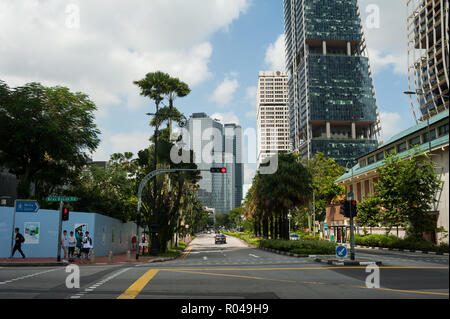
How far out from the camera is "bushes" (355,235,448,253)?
103 ft

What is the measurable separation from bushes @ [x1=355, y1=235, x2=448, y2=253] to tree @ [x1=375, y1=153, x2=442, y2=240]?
39.3 inches

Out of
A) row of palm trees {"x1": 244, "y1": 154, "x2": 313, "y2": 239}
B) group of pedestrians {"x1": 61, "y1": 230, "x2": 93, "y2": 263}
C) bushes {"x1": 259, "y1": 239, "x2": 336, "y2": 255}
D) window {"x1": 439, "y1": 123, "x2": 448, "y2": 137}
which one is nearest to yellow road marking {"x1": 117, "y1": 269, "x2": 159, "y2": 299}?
window {"x1": 439, "y1": 123, "x2": 448, "y2": 137}

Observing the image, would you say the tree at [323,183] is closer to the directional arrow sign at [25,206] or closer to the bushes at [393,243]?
the bushes at [393,243]

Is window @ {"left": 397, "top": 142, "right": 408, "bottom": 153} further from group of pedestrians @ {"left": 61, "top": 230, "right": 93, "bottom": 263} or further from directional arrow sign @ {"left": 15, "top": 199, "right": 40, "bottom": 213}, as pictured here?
directional arrow sign @ {"left": 15, "top": 199, "right": 40, "bottom": 213}

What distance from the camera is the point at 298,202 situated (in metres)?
39.2

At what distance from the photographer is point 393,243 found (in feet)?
125

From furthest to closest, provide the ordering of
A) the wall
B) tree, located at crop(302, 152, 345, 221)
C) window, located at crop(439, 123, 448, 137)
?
tree, located at crop(302, 152, 345, 221)
the wall
window, located at crop(439, 123, 448, 137)

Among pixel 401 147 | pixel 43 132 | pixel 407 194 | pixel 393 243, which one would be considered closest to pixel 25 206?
pixel 43 132

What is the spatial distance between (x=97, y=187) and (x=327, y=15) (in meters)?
147

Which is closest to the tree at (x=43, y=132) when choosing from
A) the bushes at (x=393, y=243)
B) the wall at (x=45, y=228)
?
the wall at (x=45, y=228)

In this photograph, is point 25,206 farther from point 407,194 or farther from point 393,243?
point 393,243

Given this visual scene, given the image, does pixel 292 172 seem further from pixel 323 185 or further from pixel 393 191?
pixel 323 185

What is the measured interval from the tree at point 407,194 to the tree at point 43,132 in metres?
29.9
